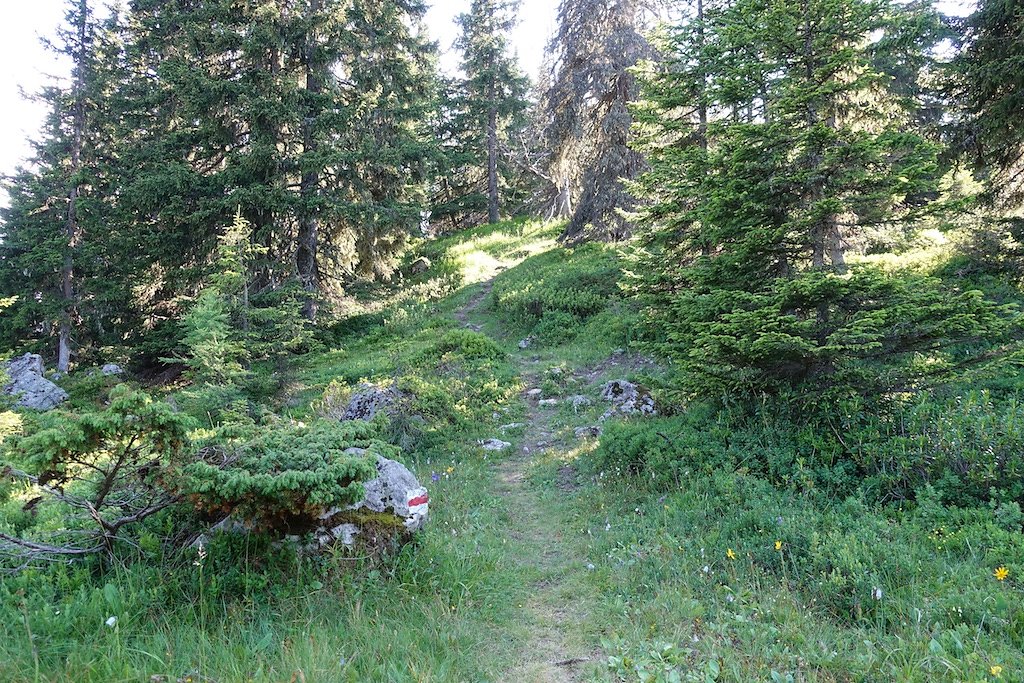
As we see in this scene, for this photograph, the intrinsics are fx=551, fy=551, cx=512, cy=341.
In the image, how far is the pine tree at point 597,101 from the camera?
20344mm

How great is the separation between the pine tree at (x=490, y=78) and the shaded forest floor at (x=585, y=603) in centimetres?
2867

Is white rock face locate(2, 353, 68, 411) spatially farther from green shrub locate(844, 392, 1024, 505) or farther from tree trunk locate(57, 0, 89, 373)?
green shrub locate(844, 392, 1024, 505)

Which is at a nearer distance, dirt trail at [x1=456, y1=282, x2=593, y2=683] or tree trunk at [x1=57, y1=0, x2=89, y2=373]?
dirt trail at [x1=456, y1=282, x2=593, y2=683]

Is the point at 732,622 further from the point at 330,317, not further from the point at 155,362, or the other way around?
the point at 155,362

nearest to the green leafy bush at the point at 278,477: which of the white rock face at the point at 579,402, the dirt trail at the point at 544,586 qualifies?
the dirt trail at the point at 544,586

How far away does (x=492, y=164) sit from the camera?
32.8 meters

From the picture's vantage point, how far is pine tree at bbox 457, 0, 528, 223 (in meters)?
31.0

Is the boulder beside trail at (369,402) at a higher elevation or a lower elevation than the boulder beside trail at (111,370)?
lower

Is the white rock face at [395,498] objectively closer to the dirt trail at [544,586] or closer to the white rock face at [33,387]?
the dirt trail at [544,586]

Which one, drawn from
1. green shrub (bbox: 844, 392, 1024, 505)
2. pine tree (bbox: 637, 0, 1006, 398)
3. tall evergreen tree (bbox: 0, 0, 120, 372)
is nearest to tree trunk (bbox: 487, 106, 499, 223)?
tall evergreen tree (bbox: 0, 0, 120, 372)

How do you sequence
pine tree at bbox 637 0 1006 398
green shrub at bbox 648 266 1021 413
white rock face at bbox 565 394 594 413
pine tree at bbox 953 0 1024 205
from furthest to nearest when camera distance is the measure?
white rock face at bbox 565 394 594 413
pine tree at bbox 953 0 1024 205
pine tree at bbox 637 0 1006 398
green shrub at bbox 648 266 1021 413

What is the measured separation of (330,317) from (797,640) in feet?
56.3

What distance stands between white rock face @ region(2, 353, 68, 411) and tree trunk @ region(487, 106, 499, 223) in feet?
73.8

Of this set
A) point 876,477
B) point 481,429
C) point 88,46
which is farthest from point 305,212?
point 876,477
